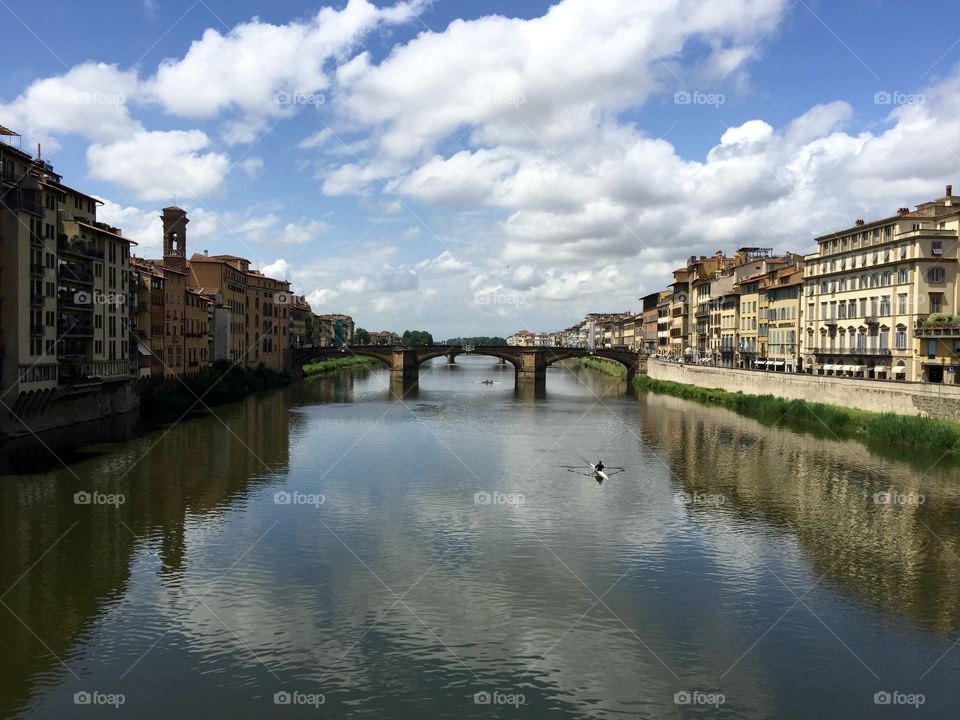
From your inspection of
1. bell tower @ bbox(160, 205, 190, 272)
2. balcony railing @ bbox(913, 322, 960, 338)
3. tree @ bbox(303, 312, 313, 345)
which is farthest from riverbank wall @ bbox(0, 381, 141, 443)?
tree @ bbox(303, 312, 313, 345)

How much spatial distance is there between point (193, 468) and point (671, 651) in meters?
29.6

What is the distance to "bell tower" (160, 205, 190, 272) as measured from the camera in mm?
80625

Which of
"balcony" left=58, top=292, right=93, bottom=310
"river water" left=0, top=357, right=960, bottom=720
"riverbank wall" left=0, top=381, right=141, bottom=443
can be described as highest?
"balcony" left=58, top=292, right=93, bottom=310

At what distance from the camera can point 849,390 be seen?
57688mm

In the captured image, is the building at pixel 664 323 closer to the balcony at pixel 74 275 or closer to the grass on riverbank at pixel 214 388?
the grass on riverbank at pixel 214 388

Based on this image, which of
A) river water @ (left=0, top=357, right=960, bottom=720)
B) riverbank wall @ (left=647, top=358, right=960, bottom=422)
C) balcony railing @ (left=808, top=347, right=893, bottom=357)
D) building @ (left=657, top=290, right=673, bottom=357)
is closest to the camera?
river water @ (left=0, top=357, right=960, bottom=720)

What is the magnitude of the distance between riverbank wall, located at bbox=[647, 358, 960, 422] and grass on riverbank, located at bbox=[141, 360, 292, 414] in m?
51.5

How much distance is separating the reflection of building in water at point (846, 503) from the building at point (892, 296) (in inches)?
496

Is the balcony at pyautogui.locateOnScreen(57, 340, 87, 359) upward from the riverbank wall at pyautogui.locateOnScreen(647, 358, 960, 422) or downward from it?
upward

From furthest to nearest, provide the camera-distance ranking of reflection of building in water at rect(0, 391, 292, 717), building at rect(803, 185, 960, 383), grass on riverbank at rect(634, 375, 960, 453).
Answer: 1. building at rect(803, 185, 960, 383)
2. grass on riverbank at rect(634, 375, 960, 453)
3. reflection of building in water at rect(0, 391, 292, 717)

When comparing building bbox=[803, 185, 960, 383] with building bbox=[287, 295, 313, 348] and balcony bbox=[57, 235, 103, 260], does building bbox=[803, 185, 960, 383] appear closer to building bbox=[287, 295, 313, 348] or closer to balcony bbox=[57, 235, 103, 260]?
balcony bbox=[57, 235, 103, 260]

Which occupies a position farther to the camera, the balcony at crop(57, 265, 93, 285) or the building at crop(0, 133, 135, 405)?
the balcony at crop(57, 265, 93, 285)

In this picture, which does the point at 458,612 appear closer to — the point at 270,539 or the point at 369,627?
the point at 369,627

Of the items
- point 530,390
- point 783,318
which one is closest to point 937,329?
point 783,318
